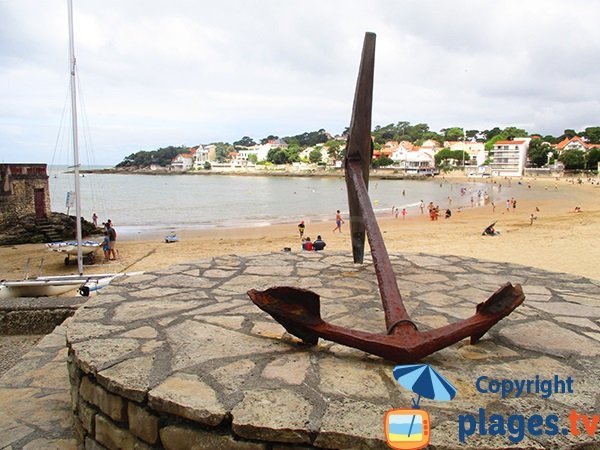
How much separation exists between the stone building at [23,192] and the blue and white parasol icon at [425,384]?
2228 cm

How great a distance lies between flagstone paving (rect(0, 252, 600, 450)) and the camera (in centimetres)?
178

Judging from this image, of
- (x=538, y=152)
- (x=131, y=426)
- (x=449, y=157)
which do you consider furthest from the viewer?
(x=449, y=157)

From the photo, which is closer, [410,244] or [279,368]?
[279,368]

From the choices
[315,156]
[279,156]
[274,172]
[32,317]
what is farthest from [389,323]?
[279,156]

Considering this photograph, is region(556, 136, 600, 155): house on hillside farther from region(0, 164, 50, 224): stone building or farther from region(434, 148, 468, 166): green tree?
region(0, 164, 50, 224): stone building

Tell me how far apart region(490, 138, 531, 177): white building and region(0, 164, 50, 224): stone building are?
79864 mm

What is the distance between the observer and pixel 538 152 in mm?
83688

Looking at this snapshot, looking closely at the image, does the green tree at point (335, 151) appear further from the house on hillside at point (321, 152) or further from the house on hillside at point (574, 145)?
the house on hillside at point (574, 145)

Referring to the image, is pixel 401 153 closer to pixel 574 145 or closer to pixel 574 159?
pixel 574 145

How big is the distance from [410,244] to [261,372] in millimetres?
14875

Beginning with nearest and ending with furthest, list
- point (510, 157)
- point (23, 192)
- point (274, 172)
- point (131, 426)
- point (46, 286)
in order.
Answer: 1. point (131, 426)
2. point (46, 286)
3. point (23, 192)
4. point (510, 157)
5. point (274, 172)

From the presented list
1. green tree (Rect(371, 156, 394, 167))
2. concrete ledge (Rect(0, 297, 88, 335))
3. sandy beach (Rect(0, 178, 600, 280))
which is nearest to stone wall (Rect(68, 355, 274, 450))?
concrete ledge (Rect(0, 297, 88, 335))

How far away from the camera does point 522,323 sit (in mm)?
2994

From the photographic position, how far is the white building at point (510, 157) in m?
84.3
